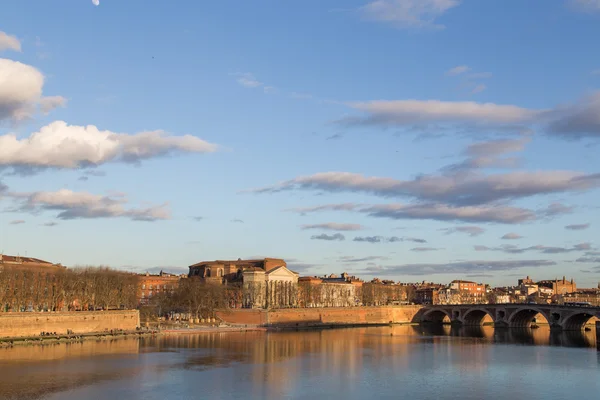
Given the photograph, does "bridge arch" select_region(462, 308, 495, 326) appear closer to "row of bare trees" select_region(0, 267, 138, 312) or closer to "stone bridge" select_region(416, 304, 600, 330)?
"stone bridge" select_region(416, 304, 600, 330)

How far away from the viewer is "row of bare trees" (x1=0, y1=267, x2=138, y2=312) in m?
77.1

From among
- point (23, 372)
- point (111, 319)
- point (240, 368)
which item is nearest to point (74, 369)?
point (23, 372)

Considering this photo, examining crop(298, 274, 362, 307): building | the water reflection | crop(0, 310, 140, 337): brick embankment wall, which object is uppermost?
crop(298, 274, 362, 307): building

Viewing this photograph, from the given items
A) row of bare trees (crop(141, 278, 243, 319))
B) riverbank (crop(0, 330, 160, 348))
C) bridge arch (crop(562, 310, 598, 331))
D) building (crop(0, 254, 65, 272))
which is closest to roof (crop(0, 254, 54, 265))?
building (crop(0, 254, 65, 272))

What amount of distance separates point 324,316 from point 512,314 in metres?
30.3

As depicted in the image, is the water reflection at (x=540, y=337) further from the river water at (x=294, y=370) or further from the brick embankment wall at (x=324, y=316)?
the brick embankment wall at (x=324, y=316)

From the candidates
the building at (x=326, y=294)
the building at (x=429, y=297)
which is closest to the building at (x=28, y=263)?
the building at (x=326, y=294)

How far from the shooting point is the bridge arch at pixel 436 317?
448 feet

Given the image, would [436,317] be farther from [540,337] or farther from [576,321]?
[540,337]

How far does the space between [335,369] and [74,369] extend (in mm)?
19071

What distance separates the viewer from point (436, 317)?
137875 mm

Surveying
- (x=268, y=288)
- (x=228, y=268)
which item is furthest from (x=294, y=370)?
(x=228, y=268)

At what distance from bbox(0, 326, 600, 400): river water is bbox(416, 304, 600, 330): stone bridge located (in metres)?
25.3

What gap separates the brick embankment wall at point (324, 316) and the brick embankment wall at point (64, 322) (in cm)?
2284
